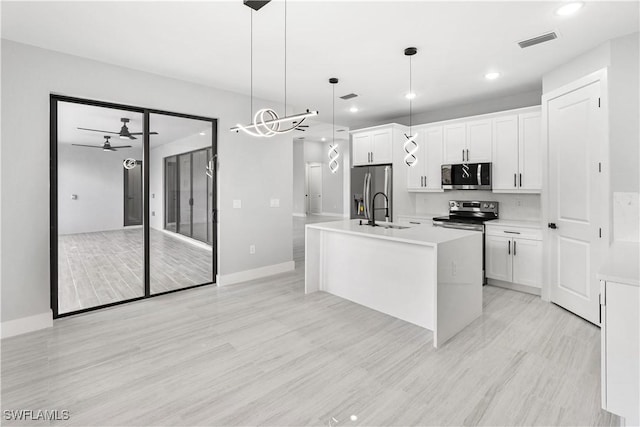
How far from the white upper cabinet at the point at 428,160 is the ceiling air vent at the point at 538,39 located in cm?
209

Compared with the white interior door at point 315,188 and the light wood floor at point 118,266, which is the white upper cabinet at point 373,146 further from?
the white interior door at point 315,188

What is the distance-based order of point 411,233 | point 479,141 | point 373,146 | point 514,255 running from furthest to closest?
point 373,146, point 479,141, point 514,255, point 411,233

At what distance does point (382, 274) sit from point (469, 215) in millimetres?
2455

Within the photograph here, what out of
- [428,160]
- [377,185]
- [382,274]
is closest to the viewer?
[382,274]

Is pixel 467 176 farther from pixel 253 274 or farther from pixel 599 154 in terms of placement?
pixel 253 274

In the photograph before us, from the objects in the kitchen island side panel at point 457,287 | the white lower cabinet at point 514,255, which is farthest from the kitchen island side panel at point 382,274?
the white lower cabinet at point 514,255

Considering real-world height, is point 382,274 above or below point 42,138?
below

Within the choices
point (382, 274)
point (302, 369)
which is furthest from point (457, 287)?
point (302, 369)

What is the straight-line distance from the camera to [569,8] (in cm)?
245

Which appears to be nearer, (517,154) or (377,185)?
(517,154)

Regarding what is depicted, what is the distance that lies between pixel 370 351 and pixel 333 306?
1.03 m

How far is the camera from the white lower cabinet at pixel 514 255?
3969 millimetres

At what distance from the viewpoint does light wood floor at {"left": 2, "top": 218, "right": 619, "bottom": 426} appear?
1916 mm

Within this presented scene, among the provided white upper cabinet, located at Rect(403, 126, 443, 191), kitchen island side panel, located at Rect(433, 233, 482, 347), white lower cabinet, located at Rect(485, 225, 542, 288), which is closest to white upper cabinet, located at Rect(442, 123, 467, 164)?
white upper cabinet, located at Rect(403, 126, 443, 191)
